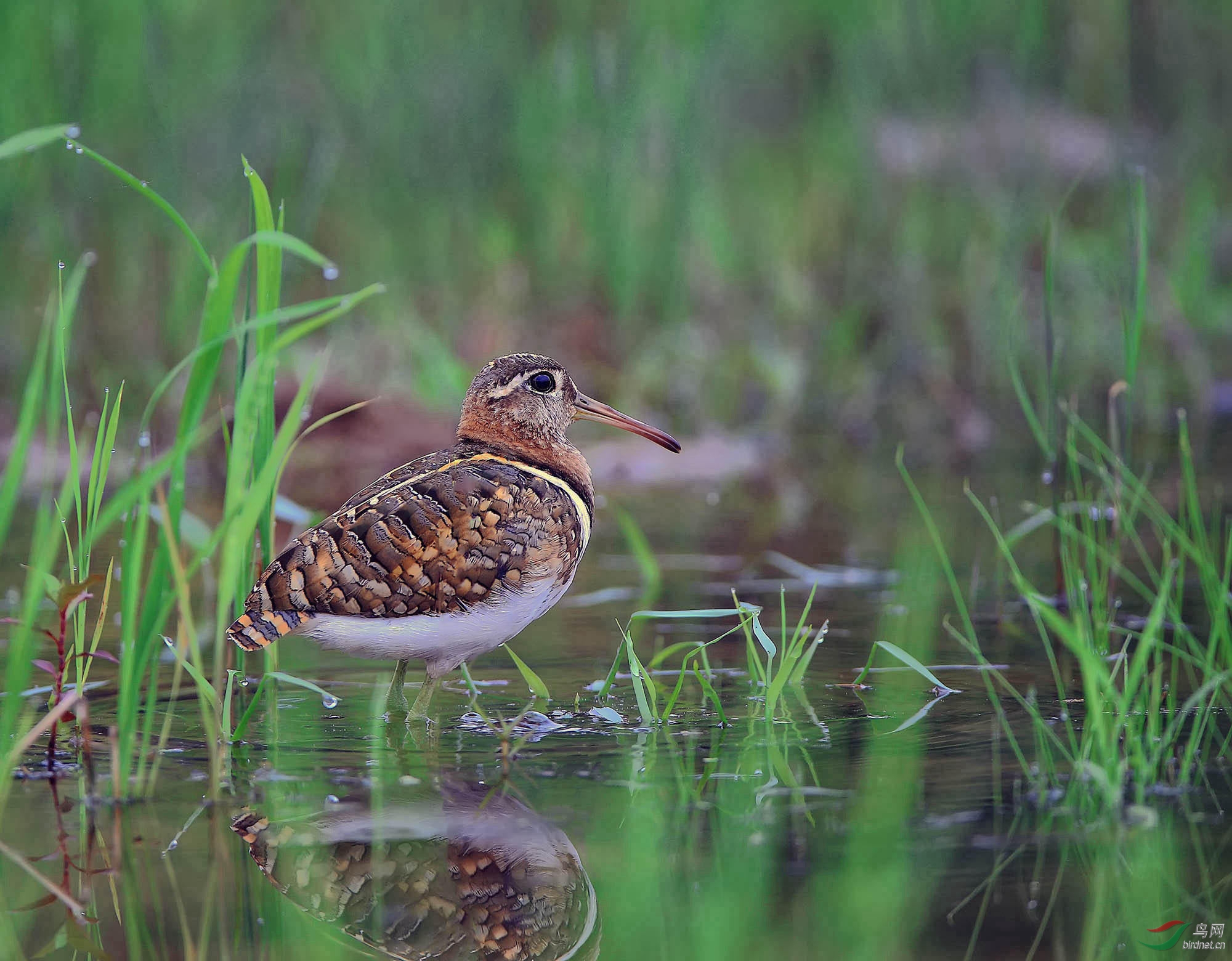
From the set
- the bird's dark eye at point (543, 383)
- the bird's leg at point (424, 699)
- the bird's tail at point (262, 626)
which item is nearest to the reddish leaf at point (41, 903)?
the bird's tail at point (262, 626)

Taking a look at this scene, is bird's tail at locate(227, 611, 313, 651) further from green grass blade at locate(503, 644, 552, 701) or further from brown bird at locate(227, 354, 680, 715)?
green grass blade at locate(503, 644, 552, 701)

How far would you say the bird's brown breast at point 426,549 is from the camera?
4.09 metres

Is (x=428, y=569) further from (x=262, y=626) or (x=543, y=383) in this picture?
(x=543, y=383)

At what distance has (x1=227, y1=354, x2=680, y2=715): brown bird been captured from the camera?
409 cm

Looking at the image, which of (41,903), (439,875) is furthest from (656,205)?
(41,903)

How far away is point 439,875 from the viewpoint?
10.0 ft

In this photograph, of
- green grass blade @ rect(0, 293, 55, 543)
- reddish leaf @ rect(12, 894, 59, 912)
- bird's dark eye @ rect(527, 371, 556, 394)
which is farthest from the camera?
bird's dark eye @ rect(527, 371, 556, 394)

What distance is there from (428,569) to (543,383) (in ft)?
3.04

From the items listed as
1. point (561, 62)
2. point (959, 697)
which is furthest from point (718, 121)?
point (959, 697)

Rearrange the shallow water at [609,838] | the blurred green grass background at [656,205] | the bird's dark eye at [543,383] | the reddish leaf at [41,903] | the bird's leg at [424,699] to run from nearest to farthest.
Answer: the shallow water at [609,838], the reddish leaf at [41,903], the bird's leg at [424,699], the bird's dark eye at [543,383], the blurred green grass background at [656,205]

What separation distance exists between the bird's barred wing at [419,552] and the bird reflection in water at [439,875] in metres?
0.71

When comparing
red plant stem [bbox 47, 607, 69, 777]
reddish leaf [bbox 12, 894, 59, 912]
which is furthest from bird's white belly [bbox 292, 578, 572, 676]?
reddish leaf [bbox 12, 894, 59, 912]

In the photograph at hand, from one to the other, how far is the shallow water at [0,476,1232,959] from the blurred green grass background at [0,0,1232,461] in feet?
14.3

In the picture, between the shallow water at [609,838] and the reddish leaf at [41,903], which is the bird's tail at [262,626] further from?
the reddish leaf at [41,903]
